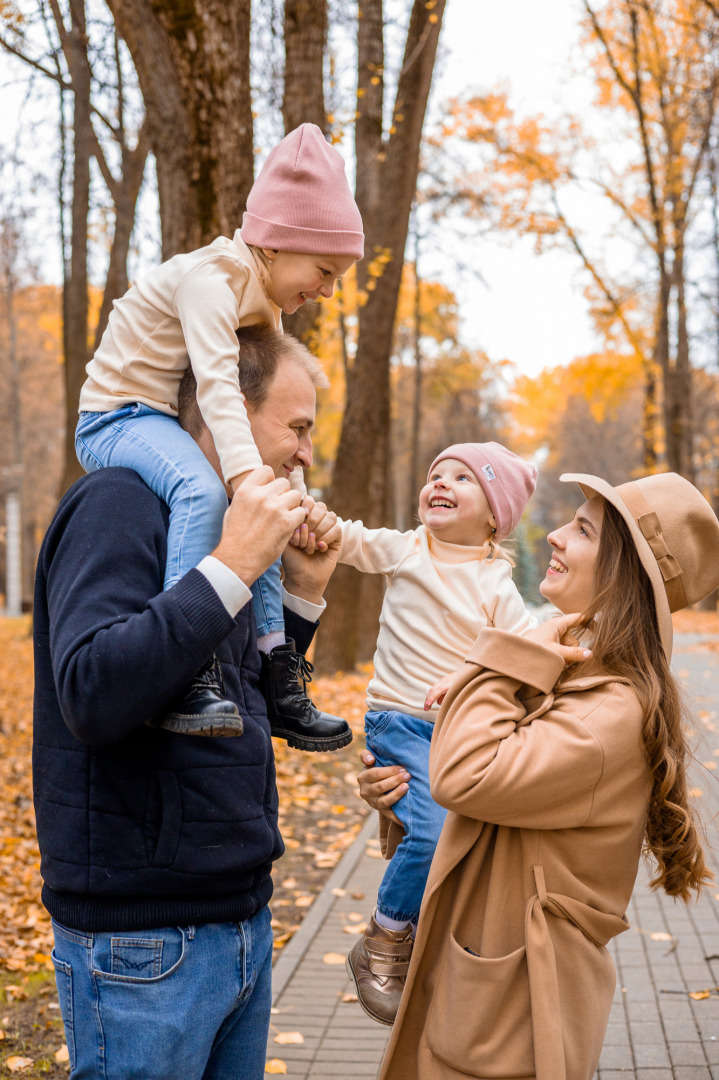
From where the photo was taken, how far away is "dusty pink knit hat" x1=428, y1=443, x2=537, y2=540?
279 centimetres

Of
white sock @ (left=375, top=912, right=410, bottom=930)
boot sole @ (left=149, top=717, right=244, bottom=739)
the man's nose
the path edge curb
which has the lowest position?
the path edge curb

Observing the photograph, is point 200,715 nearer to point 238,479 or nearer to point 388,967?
A: point 238,479

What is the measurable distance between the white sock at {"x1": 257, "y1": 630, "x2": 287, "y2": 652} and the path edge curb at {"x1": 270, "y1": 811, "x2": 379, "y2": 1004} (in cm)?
308

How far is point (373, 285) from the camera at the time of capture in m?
11.7

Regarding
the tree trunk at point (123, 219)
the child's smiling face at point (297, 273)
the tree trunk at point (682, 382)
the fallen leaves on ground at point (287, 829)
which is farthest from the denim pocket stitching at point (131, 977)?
the tree trunk at point (682, 382)

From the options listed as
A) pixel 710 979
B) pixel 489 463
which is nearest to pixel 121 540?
pixel 489 463

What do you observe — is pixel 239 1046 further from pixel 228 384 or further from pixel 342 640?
pixel 342 640

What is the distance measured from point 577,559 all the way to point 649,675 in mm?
315

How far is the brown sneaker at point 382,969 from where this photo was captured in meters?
2.50

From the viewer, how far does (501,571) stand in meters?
2.85

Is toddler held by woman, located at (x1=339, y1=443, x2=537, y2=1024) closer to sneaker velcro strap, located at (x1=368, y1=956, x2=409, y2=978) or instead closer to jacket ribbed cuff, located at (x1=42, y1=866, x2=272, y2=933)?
sneaker velcro strap, located at (x1=368, y1=956, x2=409, y2=978)

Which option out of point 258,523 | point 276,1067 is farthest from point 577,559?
point 276,1067

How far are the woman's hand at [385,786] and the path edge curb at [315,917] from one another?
2603 millimetres

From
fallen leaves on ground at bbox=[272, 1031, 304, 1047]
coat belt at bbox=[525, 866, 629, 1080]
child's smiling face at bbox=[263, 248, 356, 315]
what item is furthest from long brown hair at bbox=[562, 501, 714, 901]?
fallen leaves on ground at bbox=[272, 1031, 304, 1047]
